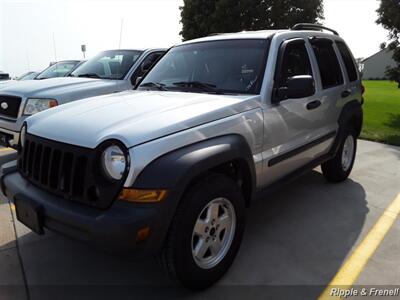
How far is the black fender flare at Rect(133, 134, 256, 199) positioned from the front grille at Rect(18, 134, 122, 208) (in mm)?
225

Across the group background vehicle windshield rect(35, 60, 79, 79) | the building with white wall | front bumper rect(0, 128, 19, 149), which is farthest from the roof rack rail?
the building with white wall

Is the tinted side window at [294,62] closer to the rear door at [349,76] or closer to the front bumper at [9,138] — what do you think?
the rear door at [349,76]

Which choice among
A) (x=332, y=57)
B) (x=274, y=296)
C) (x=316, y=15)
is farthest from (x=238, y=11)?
(x=274, y=296)

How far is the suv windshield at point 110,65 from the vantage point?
6660 mm

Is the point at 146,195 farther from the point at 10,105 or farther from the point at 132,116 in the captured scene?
the point at 10,105

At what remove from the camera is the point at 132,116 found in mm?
Result: 2830

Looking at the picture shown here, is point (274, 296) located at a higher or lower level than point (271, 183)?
lower

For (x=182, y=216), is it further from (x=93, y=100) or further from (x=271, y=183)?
(x=93, y=100)

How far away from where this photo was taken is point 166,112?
2.87 m

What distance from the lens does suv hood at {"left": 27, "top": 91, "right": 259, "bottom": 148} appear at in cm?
256

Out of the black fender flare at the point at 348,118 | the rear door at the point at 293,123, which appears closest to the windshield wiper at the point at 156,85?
the rear door at the point at 293,123

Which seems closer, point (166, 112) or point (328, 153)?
point (166, 112)

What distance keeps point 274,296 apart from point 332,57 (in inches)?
122

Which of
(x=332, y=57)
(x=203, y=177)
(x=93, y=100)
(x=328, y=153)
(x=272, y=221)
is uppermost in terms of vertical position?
(x=332, y=57)
